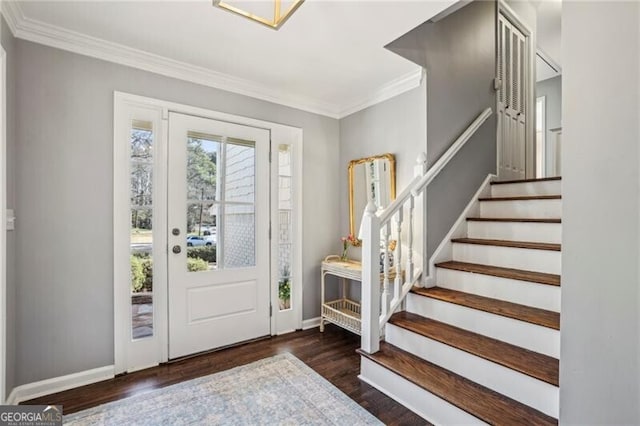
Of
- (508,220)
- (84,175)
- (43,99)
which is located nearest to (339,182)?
(508,220)

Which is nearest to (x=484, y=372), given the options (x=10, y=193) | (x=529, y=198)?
(x=529, y=198)

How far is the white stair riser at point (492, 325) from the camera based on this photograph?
5.40 feet

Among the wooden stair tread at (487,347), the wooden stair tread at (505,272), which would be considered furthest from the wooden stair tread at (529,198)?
the wooden stair tread at (487,347)

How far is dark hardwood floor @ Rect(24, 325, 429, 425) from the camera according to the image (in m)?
1.90

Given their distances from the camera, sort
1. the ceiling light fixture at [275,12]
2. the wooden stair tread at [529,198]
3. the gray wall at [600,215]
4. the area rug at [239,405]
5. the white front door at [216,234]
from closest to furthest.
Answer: the gray wall at [600,215], the ceiling light fixture at [275,12], the area rug at [239,405], the wooden stair tread at [529,198], the white front door at [216,234]

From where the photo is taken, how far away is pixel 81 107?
2.14m

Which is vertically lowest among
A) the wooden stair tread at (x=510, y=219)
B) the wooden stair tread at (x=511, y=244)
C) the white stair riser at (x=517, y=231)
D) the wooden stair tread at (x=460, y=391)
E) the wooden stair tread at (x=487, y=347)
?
the wooden stair tread at (x=460, y=391)

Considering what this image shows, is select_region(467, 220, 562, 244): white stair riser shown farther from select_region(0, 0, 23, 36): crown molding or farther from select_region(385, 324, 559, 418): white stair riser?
select_region(0, 0, 23, 36): crown molding

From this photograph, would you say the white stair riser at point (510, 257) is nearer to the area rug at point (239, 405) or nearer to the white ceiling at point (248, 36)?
Answer: the area rug at point (239, 405)

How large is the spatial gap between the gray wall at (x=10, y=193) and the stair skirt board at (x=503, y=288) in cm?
281

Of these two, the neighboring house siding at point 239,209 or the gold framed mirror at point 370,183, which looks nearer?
the neighboring house siding at point 239,209

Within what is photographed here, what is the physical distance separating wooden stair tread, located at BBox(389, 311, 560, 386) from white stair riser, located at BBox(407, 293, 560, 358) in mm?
31

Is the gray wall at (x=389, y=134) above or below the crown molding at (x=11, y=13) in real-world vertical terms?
below

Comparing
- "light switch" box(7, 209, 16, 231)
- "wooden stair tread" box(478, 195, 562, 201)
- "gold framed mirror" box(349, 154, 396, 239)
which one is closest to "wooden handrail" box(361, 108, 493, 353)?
"gold framed mirror" box(349, 154, 396, 239)
